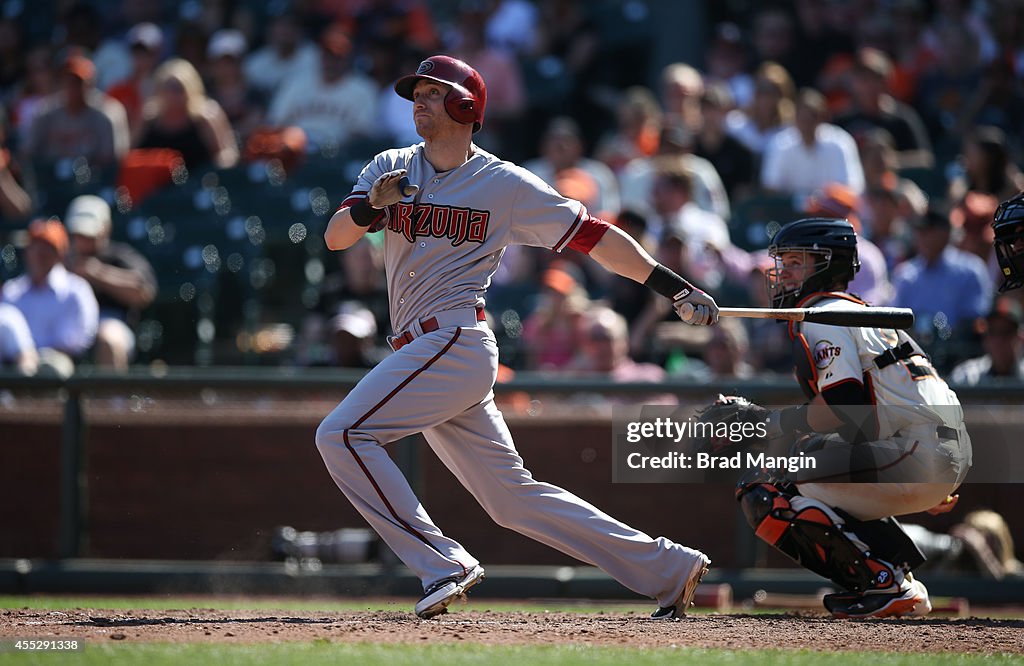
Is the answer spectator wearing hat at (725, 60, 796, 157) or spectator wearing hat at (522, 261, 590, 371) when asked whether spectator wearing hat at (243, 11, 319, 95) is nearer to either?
spectator wearing hat at (725, 60, 796, 157)

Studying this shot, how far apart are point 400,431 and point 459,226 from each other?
0.76 m

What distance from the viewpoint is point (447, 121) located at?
5129 millimetres

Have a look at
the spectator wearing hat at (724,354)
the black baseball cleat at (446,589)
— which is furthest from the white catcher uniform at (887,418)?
the spectator wearing hat at (724,354)

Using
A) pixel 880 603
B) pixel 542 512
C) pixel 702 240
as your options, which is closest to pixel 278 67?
pixel 702 240

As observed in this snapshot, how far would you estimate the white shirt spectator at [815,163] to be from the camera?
32.8ft

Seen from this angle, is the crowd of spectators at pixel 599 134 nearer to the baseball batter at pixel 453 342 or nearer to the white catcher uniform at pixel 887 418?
the white catcher uniform at pixel 887 418

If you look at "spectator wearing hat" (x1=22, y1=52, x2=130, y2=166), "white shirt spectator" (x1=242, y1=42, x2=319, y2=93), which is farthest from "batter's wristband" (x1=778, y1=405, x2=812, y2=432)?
"white shirt spectator" (x1=242, y1=42, x2=319, y2=93)

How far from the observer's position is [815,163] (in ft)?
33.0

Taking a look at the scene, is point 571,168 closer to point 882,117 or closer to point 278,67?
point 882,117

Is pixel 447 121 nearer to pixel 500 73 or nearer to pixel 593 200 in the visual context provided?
pixel 593 200

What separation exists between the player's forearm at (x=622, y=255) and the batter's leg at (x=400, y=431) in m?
0.61

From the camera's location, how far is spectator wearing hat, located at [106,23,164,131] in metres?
12.7

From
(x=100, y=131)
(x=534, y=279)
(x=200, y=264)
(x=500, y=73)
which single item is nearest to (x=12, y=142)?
(x=100, y=131)

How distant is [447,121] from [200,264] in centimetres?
569
